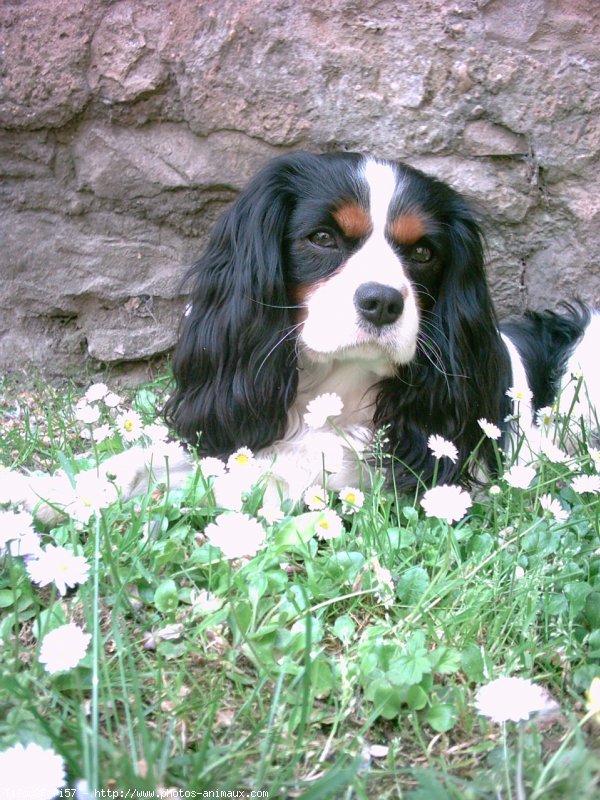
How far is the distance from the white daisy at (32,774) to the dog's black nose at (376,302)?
123cm

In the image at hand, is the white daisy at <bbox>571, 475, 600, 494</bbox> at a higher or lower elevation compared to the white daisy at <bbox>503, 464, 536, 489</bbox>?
lower

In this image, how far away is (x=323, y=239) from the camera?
2.05m

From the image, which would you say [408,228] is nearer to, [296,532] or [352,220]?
[352,220]

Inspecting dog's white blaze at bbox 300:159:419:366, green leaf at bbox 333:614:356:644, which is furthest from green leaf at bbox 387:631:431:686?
dog's white blaze at bbox 300:159:419:366

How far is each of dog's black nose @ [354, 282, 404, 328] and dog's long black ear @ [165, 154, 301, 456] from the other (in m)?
0.25

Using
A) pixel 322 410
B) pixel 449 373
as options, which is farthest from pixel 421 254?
pixel 322 410

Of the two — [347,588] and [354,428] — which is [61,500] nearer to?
[347,588]

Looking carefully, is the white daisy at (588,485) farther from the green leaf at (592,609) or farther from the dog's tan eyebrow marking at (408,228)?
the dog's tan eyebrow marking at (408,228)

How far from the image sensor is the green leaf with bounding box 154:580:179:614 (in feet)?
4.67

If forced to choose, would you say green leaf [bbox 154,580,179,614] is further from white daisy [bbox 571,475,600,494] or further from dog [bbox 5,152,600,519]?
white daisy [bbox 571,475,600,494]

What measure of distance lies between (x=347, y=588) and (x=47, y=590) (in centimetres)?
59

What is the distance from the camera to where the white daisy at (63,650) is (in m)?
1.03

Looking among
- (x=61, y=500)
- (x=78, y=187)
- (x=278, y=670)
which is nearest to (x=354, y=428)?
(x=61, y=500)

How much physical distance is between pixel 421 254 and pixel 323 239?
30cm
